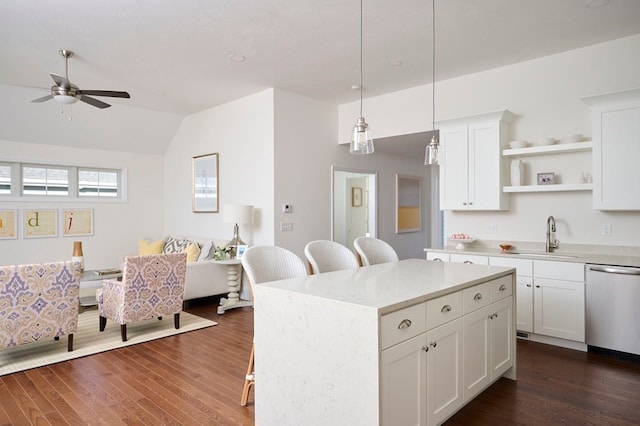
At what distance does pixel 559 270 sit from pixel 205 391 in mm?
3185

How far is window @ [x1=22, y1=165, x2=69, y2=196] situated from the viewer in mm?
6047

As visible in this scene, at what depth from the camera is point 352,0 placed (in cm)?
305

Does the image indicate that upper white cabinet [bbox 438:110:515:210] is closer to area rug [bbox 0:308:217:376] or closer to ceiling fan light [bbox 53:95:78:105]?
area rug [bbox 0:308:217:376]

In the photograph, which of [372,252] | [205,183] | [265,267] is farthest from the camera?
[205,183]

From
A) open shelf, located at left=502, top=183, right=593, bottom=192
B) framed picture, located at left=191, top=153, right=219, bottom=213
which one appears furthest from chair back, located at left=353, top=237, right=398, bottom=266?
framed picture, located at left=191, top=153, right=219, bottom=213

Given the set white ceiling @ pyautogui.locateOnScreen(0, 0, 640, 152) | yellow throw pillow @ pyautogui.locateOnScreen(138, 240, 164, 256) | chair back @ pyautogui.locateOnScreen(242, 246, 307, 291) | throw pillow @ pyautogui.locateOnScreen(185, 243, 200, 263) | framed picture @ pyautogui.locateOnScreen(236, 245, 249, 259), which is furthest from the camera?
yellow throw pillow @ pyautogui.locateOnScreen(138, 240, 164, 256)

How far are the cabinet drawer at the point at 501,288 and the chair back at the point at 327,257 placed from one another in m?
1.02

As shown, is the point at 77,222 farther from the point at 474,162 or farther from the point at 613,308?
the point at 613,308

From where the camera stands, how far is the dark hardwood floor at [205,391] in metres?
2.49

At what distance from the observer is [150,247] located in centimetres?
649

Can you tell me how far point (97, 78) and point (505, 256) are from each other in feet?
16.5

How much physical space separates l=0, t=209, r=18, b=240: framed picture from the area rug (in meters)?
1.95

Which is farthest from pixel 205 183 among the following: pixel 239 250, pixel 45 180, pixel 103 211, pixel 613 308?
pixel 613 308

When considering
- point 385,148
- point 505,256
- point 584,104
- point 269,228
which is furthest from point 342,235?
point 584,104
